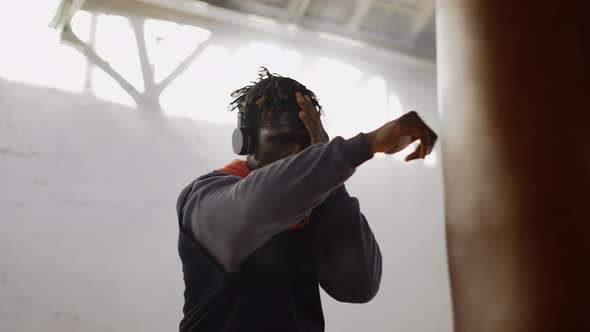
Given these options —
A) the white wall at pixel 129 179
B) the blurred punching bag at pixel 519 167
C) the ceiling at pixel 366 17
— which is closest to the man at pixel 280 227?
the blurred punching bag at pixel 519 167

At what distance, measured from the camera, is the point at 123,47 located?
5.00m

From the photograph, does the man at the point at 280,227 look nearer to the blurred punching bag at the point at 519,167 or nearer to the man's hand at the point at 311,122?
the man's hand at the point at 311,122

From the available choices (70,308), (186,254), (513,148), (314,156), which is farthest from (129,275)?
(513,148)

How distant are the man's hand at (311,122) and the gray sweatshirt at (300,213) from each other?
15 centimetres

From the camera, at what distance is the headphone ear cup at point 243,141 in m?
1.66

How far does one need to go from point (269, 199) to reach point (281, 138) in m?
0.40

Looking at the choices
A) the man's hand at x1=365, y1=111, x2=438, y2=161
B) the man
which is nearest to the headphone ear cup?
the man

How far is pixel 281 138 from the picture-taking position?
5.30 ft

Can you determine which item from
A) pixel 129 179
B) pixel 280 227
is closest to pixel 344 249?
pixel 280 227

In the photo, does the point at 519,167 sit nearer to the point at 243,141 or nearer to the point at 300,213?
the point at 300,213

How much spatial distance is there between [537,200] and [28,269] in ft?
13.4

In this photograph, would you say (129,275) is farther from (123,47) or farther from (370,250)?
(370,250)

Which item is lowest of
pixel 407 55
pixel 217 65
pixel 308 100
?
pixel 308 100

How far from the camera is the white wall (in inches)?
167
